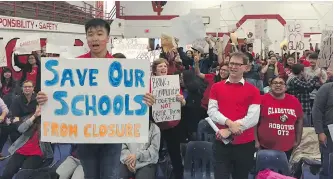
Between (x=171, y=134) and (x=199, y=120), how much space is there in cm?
80

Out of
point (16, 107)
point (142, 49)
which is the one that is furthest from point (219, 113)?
point (142, 49)

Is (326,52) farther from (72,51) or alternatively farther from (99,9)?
(99,9)

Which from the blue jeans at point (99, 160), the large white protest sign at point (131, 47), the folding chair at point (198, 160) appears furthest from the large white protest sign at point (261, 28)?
the blue jeans at point (99, 160)

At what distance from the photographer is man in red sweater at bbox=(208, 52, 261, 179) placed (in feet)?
11.5

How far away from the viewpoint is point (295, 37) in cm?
1159

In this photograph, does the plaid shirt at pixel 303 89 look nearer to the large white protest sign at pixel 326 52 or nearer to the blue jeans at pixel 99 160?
the large white protest sign at pixel 326 52

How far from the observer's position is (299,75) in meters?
6.96

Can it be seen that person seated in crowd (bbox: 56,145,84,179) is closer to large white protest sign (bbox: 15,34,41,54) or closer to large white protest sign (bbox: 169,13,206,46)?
large white protest sign (bbox: 169,13,206,46)

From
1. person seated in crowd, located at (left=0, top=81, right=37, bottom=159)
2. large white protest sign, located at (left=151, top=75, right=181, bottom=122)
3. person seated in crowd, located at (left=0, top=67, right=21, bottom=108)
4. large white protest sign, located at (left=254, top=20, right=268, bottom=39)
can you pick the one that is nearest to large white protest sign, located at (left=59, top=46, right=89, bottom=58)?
person seated in crowd, located at (left=0, top=67, right=21, bottom=108)

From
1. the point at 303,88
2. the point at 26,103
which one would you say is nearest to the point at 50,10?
the point at 303,88

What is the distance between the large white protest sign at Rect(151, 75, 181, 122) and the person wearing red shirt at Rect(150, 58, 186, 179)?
11 centimetres

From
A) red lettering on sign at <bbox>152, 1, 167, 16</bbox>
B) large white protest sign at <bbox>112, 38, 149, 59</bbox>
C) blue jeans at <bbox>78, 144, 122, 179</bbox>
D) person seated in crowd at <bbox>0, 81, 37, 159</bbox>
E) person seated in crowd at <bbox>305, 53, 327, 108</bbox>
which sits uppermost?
red lettering on sign at <bbox>152, 1, 167, 16</bbox>

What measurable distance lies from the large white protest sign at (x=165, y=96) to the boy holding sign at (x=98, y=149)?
179 centimetres

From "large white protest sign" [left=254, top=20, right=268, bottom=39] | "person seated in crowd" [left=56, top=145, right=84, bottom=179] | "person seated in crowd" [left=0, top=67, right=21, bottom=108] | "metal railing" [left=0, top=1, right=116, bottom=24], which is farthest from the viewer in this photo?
"metal railing" [left=0, top=1, right=116, bottom=24]
